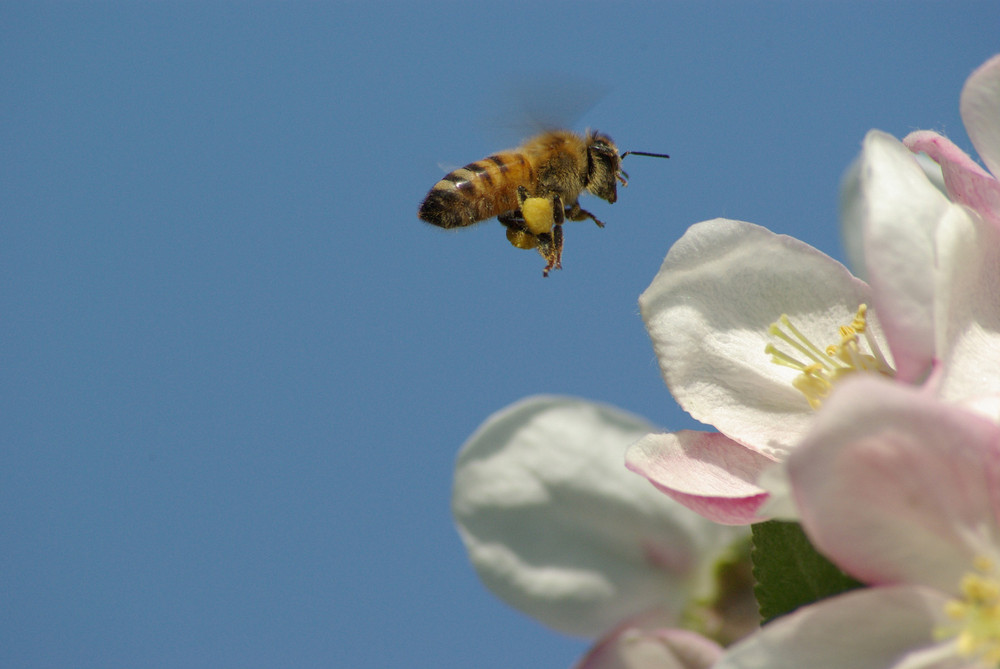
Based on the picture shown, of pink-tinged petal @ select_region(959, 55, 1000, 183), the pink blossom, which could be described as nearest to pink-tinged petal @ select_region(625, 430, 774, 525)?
the pink blossom

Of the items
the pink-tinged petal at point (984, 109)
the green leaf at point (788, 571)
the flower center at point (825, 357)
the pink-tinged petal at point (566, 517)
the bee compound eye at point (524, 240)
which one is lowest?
Answer: the pink-tinged petal at point (566, 517)

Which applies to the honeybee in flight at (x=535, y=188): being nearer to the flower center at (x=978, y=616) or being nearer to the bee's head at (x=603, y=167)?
the bee's head at (x=603, y=167)

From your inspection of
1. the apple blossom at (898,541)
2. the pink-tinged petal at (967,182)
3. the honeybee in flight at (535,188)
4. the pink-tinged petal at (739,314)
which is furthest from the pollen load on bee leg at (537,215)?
the apple blossom at (898,541)

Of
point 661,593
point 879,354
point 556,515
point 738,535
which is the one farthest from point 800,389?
point 738,535

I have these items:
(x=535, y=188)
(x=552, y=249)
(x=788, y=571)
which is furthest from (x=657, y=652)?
(x=535, y=188)

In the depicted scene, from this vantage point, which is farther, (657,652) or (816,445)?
(657,652)

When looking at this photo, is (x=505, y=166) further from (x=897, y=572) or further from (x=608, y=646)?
(x=897, y=572)

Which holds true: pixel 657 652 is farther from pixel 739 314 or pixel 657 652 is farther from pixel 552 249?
pixel 552 249
